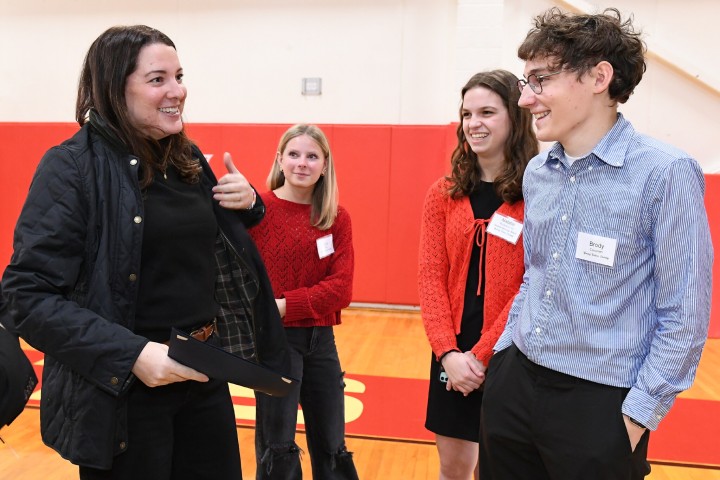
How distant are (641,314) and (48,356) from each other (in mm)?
1331

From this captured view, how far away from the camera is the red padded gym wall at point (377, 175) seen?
5.73 metres

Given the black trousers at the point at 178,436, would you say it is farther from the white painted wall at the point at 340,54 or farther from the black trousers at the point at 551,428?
the white painted wall at the point at 340,54

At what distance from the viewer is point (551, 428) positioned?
4.46ft

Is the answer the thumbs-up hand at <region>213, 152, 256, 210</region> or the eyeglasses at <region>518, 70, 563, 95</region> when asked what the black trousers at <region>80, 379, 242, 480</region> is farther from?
the eyeglasses at <region>518, 70, 563, 95</region>

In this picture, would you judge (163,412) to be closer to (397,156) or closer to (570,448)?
Result: (570,448)

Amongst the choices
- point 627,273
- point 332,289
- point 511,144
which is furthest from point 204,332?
point 511,144

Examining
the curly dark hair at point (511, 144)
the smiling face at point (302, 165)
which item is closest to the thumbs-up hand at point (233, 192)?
the smiling face at point (302, 165)

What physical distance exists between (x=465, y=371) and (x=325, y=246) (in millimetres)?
737

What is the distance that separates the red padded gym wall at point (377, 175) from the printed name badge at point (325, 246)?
11.6ft

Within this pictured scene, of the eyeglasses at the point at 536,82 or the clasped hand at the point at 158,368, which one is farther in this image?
the eyeglasses at the point at 536,82

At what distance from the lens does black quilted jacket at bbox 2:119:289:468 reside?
121cm

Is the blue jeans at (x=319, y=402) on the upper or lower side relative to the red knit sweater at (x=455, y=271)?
lower

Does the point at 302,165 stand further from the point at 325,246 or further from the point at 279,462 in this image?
the point at 279,462

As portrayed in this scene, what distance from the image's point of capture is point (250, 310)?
1643 mm
